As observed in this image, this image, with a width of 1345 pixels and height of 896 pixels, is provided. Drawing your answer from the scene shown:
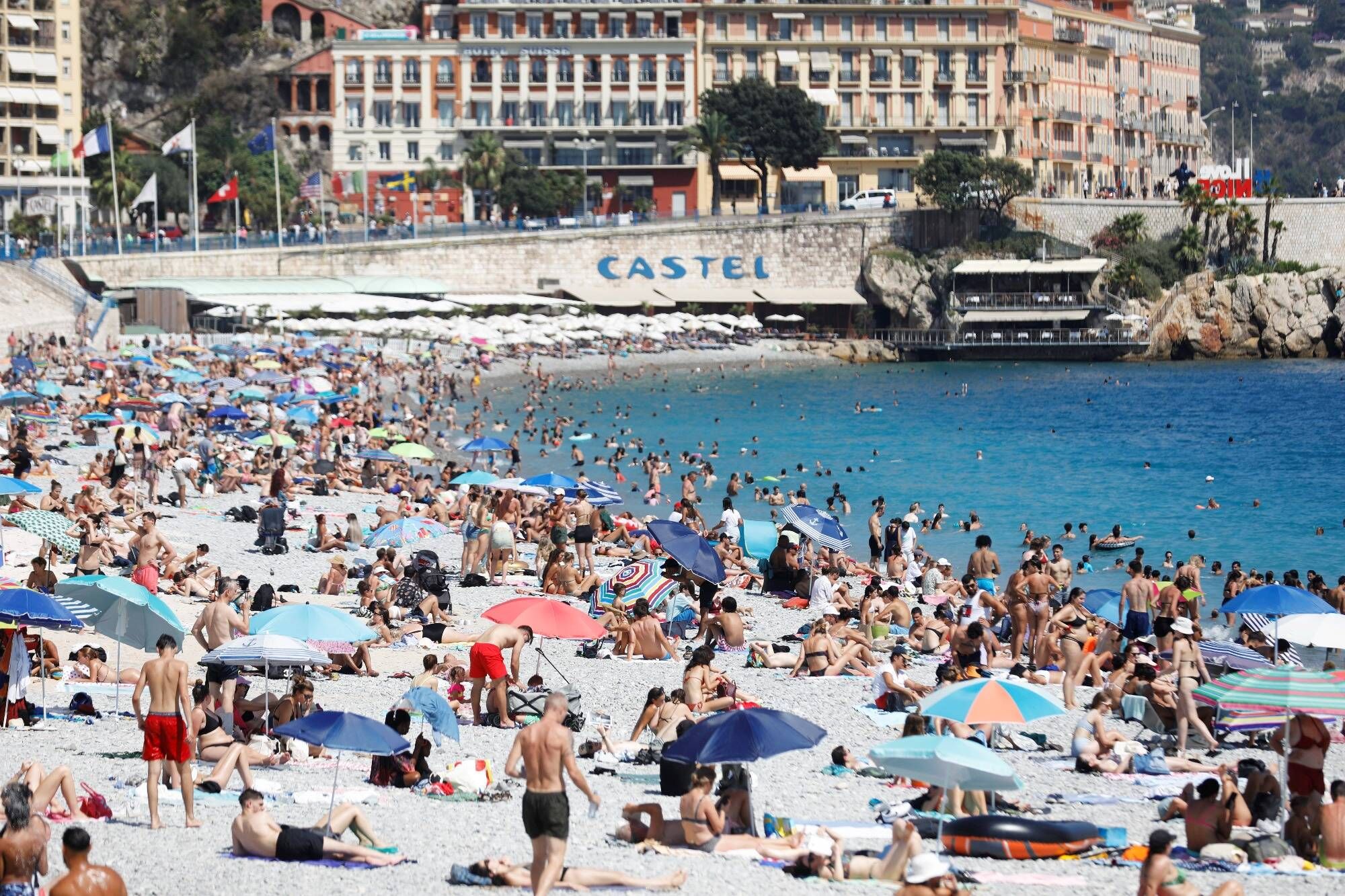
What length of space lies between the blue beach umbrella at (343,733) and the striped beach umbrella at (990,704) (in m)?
3.71

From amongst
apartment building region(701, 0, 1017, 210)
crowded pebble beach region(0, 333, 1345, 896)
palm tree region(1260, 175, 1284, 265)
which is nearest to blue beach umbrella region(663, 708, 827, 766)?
crowded pebble beach region(0, 333, 1345, 896)

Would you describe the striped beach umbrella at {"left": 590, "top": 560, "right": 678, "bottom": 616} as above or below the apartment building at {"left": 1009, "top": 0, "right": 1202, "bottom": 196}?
below

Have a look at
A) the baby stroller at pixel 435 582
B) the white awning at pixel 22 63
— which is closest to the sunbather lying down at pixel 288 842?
the baby stroller at pixel 435 582

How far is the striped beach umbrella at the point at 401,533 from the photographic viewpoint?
23094mm

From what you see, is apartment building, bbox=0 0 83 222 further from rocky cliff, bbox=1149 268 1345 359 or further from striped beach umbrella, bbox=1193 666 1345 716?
striped beach umbrella, bbox=1193 666 1345 716

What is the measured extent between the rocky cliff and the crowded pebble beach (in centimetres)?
4152

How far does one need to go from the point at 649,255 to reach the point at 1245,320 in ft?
75.1

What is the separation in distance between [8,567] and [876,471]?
23658 millimetres

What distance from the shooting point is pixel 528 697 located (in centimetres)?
1566

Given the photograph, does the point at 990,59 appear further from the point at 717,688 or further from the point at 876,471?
the point at 717,688

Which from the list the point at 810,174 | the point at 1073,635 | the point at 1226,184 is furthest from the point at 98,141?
the point at 1073,635

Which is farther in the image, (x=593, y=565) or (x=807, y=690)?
(x=593, y=565)

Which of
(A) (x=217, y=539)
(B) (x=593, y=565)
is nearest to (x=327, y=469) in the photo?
(A) (x=217, y=539)

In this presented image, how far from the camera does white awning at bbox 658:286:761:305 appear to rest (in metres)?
74.1
